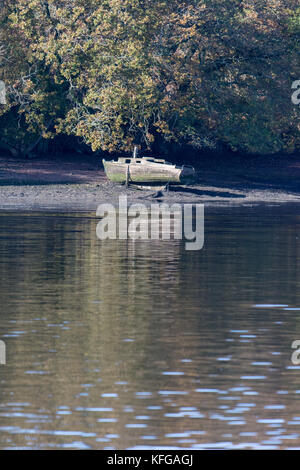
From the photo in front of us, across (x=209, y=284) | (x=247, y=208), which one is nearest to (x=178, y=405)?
(x=209, y=284)

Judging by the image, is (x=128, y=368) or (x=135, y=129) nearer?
(x=128, y=368)

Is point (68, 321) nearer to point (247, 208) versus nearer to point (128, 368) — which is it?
point (128, 368)

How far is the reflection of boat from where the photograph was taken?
48.7m

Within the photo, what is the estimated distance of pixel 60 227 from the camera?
33.0 meters

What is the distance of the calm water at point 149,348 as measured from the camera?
403 inches

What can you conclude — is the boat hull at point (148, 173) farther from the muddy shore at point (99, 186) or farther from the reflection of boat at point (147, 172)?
the muddy shore at point (99, 186)

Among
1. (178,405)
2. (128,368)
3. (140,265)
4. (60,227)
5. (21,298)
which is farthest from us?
(60,227)

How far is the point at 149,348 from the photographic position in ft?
45.8

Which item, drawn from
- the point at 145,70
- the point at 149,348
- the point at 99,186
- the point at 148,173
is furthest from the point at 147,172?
the point at 149,348

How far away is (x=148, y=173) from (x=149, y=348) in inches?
1391

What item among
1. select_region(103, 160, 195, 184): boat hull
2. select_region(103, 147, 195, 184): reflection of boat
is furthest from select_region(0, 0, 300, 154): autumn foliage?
select_region(103, 160, 195, 184): boat hull

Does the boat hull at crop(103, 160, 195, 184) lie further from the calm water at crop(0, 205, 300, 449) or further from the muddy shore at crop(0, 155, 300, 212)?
the calm water at crop(0, 205, 300, 449)

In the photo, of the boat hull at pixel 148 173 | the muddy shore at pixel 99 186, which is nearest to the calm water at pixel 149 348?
the muddy shore at pixel 99 186

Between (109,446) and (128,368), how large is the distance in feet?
10.4
